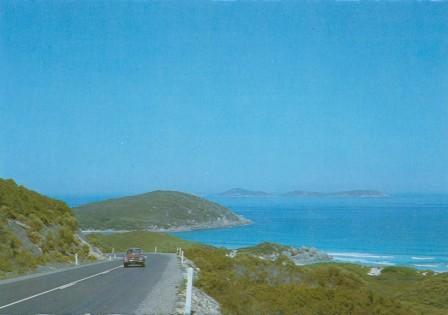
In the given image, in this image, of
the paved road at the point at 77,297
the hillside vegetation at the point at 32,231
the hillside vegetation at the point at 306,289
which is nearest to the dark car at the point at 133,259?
the hillside vegetation at the point at 306,289

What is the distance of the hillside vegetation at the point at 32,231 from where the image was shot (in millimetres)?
29781

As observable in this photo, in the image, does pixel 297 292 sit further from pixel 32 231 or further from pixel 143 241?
pixel 143 241

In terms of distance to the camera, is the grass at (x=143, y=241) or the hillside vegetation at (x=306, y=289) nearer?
the hillside vegetation at (x=306, y=289)

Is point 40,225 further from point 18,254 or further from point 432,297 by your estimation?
point 432,297

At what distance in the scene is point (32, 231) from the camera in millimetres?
38750

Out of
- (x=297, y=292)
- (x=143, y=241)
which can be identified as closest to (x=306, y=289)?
(x=297, y=292)

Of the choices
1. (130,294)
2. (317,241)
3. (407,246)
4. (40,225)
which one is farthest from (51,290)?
(317,241)

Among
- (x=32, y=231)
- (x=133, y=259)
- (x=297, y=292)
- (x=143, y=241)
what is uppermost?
(x=32, y=231)

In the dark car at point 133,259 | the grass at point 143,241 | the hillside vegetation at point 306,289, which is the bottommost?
the grass at point 143,241

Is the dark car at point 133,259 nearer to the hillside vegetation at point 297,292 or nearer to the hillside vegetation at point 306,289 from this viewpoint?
the hillside vegetation at point 306,289

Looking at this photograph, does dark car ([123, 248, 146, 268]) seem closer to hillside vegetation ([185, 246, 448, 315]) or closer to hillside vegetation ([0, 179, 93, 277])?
hillside vegetation ([185, 246, 448, 315])

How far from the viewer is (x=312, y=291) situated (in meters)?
28.3

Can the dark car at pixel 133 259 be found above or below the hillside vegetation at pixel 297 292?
above

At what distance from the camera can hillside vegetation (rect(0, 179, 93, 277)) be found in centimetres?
2978
